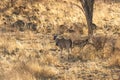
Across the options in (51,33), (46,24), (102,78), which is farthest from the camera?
(46,24)

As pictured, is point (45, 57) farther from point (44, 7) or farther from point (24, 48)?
point (44, 7)

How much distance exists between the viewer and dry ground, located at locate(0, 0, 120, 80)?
33.0 feet

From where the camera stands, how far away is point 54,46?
13359 millimetres

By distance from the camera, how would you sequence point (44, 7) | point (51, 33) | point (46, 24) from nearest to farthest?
point (51, 33), point (46, 24), point (44, 7)

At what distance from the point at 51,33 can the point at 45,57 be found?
4782 mm

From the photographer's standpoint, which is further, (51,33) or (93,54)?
(51,33)

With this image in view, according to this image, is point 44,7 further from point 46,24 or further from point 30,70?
point 30,70

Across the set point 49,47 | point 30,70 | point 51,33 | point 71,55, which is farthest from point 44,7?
point 30,70

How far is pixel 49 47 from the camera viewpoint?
1327 centimetres

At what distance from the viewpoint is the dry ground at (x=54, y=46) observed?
10.0m

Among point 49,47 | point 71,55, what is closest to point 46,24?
point 49,47

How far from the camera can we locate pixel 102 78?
9.68 metres

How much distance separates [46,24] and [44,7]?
114 inches

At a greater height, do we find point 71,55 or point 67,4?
point 67,4
